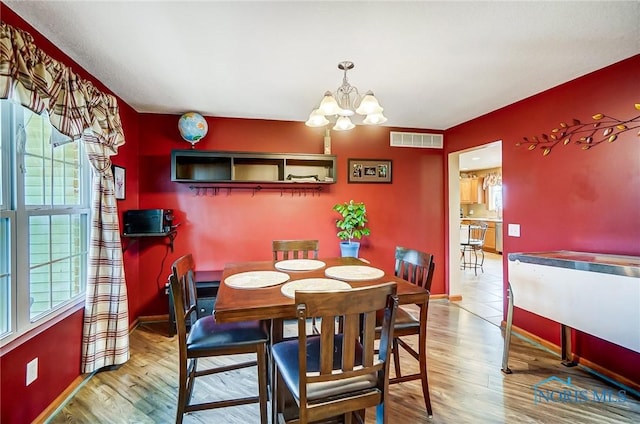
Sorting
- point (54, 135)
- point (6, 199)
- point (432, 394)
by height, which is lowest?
point (432, 394)

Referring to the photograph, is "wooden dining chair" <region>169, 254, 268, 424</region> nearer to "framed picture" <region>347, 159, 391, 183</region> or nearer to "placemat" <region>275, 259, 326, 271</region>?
"placemat" <region>275, 259, 326, 271</region>

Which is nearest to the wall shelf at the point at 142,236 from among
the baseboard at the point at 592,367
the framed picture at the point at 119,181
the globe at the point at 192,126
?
the framed picture at the point at 119,181

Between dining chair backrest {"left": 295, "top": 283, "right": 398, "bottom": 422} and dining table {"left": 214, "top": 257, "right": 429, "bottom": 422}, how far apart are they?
30 centimetres

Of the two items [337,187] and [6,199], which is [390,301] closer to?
[6,199]

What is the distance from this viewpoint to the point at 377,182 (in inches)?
155

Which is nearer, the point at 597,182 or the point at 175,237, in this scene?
the point at 597,182

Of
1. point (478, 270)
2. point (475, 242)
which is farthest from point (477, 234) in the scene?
point (478, 270)

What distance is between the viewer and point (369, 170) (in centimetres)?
391

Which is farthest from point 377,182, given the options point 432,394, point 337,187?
point 432,394

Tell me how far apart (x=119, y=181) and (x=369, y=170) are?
9.21 feet

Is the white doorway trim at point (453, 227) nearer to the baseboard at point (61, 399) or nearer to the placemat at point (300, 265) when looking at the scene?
the placemat at point (300, 265)

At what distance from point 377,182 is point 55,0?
10.8 feet

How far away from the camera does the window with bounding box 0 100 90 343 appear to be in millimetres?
1595

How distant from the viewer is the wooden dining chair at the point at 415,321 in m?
1.83
